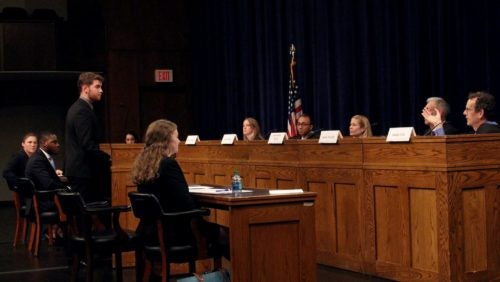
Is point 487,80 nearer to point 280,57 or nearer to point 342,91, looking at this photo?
point 342,91

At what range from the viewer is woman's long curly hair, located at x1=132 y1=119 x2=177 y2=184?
15.2 feet

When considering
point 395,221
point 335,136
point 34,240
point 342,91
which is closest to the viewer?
point 395,221

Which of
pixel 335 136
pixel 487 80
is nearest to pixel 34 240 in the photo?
pixel 335 136

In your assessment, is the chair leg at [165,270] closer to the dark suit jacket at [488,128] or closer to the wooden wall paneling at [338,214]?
the wooden wall paneling at [338,214]

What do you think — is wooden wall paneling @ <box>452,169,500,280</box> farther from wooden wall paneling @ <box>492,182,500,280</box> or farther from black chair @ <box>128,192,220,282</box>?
black chair @ <box>128,192,220,282</box>

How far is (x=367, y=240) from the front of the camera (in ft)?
19.0

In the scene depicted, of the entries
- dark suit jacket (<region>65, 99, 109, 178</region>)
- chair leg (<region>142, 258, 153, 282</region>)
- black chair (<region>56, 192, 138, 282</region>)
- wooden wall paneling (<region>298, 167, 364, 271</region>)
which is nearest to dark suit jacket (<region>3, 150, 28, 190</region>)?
dark suit jacket (<region>65, 99, 109, 178</region>)

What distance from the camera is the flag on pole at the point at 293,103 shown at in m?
9.29

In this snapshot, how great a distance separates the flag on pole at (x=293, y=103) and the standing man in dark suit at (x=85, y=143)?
3.65 metres

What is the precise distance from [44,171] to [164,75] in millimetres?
5106

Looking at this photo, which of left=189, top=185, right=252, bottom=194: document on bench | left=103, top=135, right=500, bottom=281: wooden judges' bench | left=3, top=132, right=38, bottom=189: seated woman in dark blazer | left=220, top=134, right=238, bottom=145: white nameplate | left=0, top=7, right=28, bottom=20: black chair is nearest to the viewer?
left=189, top=185, right=252, bottom=194: document on bench

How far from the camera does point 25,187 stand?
7855 mm

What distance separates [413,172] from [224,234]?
1.36 meters

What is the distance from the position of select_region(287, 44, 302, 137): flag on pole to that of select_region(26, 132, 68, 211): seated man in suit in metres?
2.80
